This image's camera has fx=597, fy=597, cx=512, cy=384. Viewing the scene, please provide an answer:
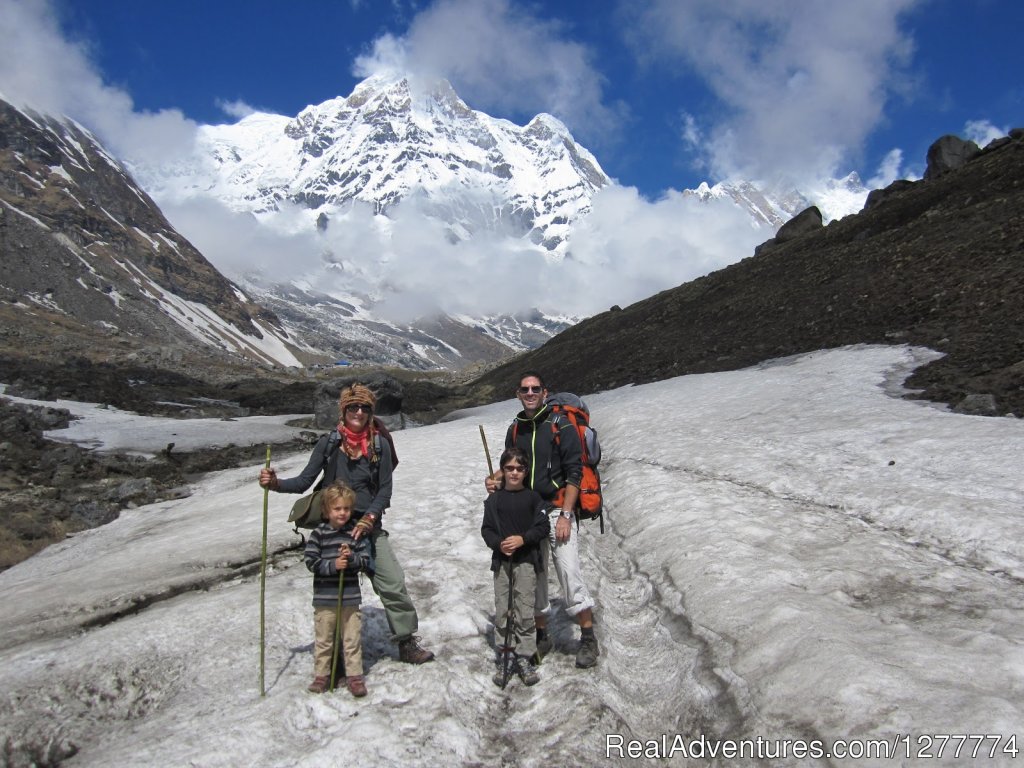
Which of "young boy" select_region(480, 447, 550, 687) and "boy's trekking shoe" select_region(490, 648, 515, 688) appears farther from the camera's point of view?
"young boy" select_region(480, 447, 550, 687)

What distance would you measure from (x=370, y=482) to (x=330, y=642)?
1.74m

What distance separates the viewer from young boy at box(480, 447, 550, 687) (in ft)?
21.4

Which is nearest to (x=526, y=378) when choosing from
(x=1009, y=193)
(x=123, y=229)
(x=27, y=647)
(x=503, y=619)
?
(x=503, y=619)

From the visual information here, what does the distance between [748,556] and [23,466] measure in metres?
21.5

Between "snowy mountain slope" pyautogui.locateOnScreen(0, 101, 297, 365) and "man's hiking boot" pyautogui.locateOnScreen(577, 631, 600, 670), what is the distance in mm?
85316

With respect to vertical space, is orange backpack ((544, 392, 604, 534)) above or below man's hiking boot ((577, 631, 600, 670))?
above

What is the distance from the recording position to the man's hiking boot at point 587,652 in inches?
258

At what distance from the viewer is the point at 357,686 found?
590 cm

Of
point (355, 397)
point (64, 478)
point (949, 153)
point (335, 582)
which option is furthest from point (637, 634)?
point (949, 153)

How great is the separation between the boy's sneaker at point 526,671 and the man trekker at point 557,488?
0.71 feet

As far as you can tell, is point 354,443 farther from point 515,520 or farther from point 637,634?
point 637,634

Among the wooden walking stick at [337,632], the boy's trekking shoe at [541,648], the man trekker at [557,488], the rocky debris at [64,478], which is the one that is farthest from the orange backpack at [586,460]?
the rocky debris at [64,478]

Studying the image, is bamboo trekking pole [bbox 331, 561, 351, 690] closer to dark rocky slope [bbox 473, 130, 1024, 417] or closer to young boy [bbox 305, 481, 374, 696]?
young boy [bbox 305, 481, 374, 696]

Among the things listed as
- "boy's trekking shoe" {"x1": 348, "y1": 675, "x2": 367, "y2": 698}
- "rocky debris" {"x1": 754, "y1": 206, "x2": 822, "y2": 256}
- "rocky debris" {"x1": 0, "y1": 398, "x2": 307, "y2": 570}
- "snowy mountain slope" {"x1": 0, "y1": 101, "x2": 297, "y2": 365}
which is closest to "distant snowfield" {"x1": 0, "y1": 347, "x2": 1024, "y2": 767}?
"boy's trekking shoe" {"x1": 348, "y1": 675, "x2": 367, "y2": 698}
